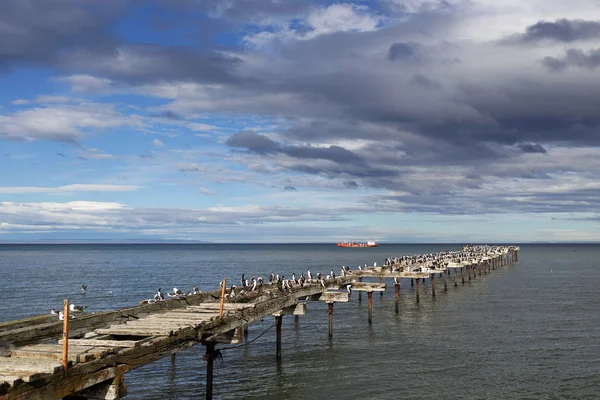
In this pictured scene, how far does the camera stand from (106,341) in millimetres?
17750

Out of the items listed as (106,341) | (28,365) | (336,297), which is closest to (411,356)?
(336,297)

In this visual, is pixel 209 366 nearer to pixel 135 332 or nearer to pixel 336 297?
pixel 135 332

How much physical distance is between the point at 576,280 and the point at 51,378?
89.4 meters

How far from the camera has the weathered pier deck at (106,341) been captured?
1376cm

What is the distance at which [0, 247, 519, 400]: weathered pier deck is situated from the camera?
13762 mm

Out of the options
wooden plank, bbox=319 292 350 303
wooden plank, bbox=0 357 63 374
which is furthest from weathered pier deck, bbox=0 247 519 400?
wooden plank, bbox=319 292 350 303

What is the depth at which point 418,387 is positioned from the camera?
89.0 feet

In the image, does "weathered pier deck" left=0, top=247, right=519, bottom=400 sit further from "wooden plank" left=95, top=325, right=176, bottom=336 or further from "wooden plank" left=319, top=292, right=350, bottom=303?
"wooden plank" left=319, top=292, right=350, bottom=303

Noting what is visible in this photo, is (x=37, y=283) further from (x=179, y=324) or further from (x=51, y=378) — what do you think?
(x=51, y=378)

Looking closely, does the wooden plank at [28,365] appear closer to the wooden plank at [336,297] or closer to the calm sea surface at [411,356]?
the calm sea surface at [411,356]

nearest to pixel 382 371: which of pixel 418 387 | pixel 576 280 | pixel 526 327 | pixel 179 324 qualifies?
pixel 418 387

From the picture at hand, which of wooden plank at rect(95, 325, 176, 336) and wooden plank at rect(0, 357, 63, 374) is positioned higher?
wooden plank at rect(0, 357, 63, 374)

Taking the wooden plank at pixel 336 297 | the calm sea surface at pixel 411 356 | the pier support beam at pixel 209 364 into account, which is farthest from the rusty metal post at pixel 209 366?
the wooden plank at pixel 336 297

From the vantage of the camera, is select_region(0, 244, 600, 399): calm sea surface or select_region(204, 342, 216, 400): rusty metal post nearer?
select_region(204, 342, 216, 400): rusty metal post
